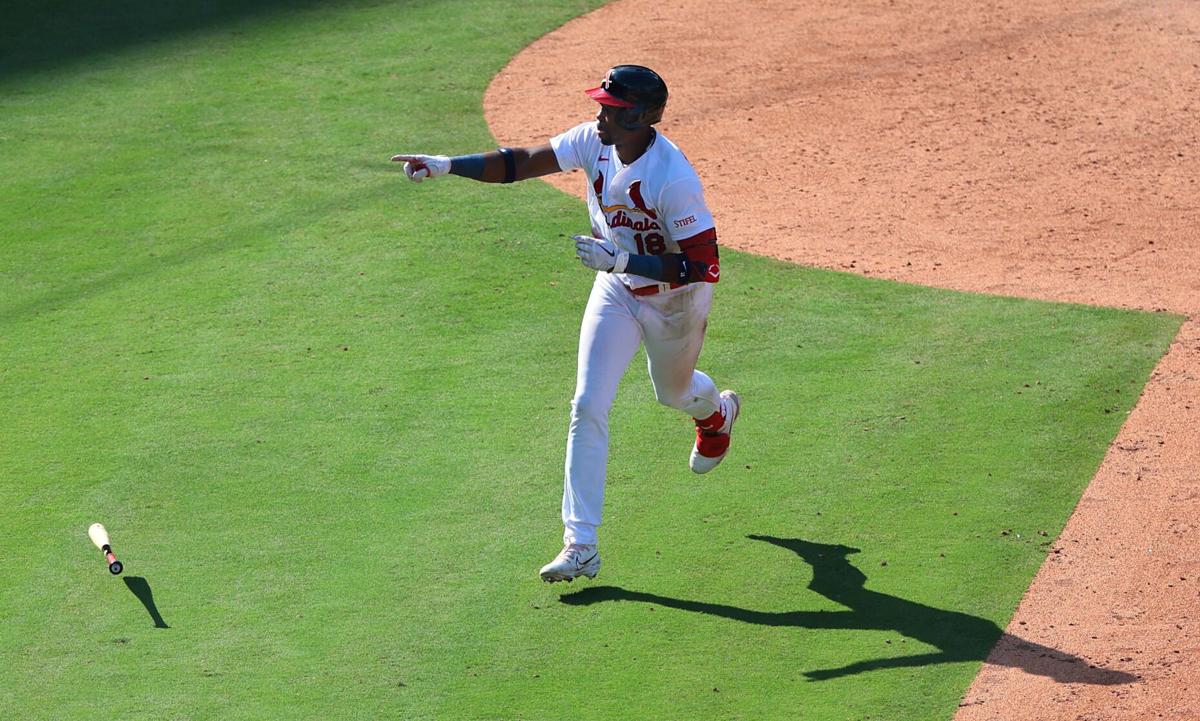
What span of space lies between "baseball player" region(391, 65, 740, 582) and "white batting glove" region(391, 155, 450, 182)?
0.01 metres

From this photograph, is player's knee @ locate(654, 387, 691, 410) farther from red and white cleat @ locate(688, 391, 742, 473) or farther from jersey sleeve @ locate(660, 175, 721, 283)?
jersey sleeve @ locate(660, 175, 721, 283)

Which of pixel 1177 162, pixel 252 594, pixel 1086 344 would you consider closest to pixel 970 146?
pixel 1177 162

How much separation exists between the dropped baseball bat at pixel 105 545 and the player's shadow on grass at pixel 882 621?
1.79m

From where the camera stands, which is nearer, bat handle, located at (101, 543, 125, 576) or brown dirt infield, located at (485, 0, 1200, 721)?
brown dirt infield, located at (485, 0, 1200, 721)

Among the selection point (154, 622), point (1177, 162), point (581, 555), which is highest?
point (1177, 162)

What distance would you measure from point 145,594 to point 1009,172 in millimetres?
7137

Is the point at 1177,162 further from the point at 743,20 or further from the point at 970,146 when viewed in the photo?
the point at 743,20

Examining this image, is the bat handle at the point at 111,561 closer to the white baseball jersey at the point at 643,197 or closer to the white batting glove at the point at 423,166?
the white batting glove at the point at 423,166

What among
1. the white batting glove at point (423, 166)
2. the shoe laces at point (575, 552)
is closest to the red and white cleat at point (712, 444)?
the shoe laces at point (575, 552)

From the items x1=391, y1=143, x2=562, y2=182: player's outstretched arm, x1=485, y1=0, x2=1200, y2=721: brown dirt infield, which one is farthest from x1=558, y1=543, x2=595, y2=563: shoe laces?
x1=391, y1=143, x2=562, y2=182: player's outstretched arm

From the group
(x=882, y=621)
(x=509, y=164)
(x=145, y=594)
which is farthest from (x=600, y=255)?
(x=145, y=594)

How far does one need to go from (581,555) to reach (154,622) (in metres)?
1.68

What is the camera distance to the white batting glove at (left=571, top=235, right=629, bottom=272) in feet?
18.4

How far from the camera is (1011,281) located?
9078 mm
